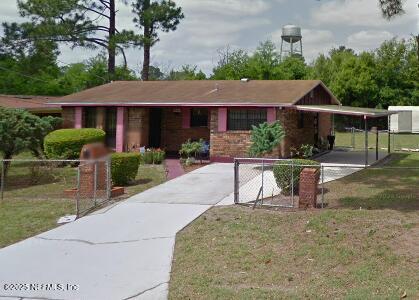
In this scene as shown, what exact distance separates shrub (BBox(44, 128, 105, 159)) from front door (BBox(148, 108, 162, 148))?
11.8 ft

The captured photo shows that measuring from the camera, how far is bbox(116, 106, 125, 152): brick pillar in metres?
20.8

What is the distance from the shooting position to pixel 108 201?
11.8 meters

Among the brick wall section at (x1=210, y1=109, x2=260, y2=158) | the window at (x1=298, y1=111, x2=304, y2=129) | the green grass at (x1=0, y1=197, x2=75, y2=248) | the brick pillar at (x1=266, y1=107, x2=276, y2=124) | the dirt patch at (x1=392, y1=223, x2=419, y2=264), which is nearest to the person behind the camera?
the dirt patch at (x1=392, y1=223, x2=419, y2=264)

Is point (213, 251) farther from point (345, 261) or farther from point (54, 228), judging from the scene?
point (54, 228)

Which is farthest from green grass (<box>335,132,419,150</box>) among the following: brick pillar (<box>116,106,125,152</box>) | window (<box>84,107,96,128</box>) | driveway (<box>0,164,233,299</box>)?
driveway (<box>0,164,233,299</box>)

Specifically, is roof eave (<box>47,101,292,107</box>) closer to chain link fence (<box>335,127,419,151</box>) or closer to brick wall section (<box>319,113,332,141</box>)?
chain link fence (<box>335,127,419,151</box>)

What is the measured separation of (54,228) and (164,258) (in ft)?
9.51

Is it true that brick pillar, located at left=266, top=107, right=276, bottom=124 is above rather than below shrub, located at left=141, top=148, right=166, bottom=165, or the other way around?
above

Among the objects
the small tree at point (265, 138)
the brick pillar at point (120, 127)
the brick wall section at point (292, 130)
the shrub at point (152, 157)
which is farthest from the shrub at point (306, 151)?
the brick pillar at point (120, 127)

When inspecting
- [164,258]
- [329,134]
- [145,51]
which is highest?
[145,51]

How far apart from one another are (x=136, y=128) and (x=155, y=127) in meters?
1.58

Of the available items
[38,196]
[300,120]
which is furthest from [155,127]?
[38,196]

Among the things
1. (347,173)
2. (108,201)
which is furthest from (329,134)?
(108,201)

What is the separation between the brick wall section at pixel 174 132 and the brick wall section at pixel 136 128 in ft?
4.50
